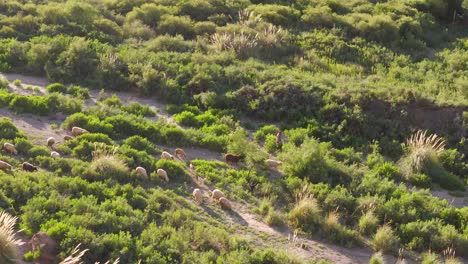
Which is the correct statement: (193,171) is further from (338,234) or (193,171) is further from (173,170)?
(338,234)

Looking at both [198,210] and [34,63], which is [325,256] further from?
[34,63]

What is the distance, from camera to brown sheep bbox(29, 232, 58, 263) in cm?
802

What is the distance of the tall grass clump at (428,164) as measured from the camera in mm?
12805

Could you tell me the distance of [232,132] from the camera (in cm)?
1402

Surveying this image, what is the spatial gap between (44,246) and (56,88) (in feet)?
27.0

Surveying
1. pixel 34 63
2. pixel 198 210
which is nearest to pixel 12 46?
pixel 34 63

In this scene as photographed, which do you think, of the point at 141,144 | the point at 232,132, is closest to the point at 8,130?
the point at 141,144

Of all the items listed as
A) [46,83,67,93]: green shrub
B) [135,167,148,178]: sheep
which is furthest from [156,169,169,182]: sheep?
[46,83,67,93]: green shrub

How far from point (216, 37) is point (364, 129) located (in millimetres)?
7493

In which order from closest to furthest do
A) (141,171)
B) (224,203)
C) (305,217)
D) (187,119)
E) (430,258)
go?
1. (430,258)
2. (305,217)
3. (224,203)
4. (141,171)
5. (187,119)

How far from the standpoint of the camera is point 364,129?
1445 centimetres

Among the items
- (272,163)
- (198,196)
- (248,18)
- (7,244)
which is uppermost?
(248,18)

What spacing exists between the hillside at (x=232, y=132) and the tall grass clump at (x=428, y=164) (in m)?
0.04

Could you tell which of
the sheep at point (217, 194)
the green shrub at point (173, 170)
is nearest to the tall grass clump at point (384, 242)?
the sheep at point (217, 194)
